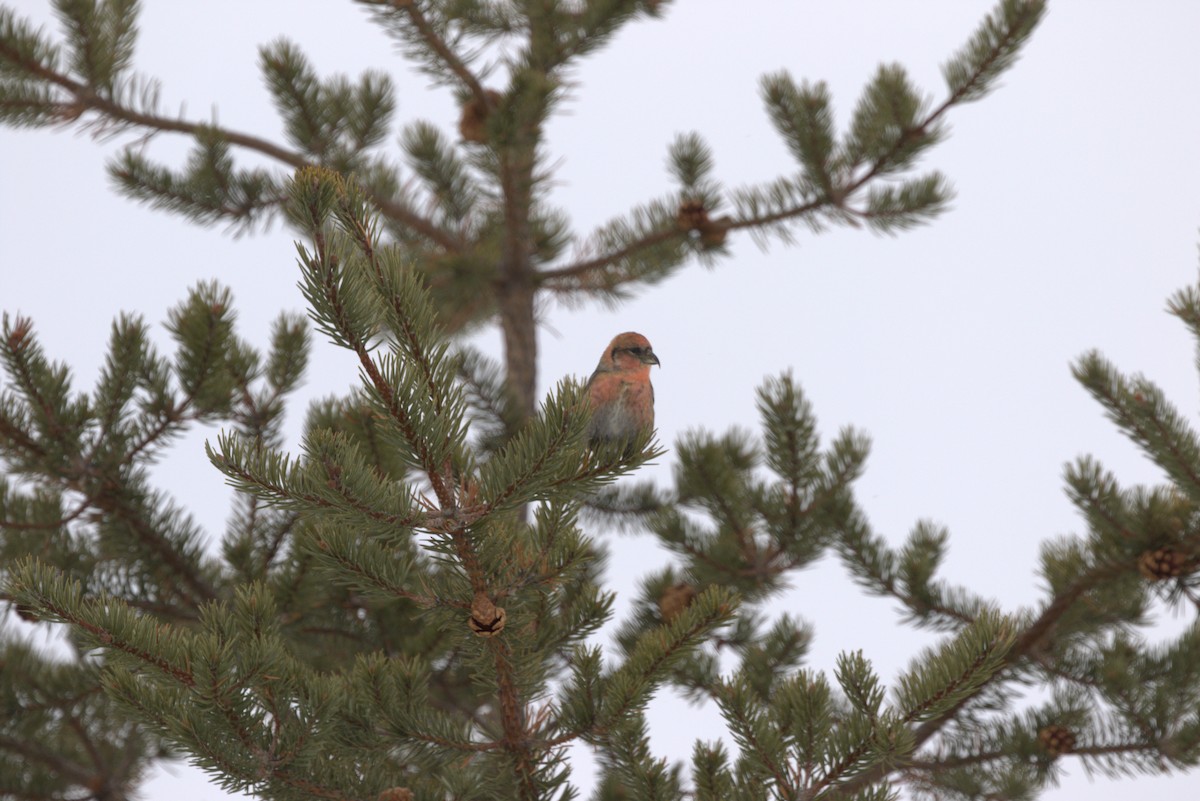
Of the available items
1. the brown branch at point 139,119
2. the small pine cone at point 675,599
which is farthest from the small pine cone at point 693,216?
the small pine cone at point 675,599

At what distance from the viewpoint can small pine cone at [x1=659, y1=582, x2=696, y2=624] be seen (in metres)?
3.91

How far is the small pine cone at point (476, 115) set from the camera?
469 centimetres

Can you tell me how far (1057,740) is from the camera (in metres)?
3.81

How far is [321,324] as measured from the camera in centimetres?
194

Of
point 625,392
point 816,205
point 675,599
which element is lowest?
point 675,599

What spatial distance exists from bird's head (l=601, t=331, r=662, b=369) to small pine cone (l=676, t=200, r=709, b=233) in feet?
4.23

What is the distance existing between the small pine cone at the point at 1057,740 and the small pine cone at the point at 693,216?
7.60 feet

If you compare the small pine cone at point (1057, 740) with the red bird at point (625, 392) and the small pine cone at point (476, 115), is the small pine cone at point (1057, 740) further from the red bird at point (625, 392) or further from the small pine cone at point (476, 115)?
the small pine cone at point (476, 115)

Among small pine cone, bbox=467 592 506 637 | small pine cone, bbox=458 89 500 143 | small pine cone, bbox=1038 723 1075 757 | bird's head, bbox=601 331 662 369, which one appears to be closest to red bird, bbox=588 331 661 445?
bird's head, bbox=601 331 662 369

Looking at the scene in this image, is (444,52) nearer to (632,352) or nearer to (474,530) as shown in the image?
(632,352)

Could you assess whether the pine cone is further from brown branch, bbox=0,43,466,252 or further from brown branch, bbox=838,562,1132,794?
brown branch, bbox=838,562,1132,794

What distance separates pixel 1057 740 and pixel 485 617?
2437 mm

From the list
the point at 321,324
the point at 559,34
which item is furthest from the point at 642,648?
the point at 559,34

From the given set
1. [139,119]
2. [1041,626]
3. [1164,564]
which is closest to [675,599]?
[1041,626]
